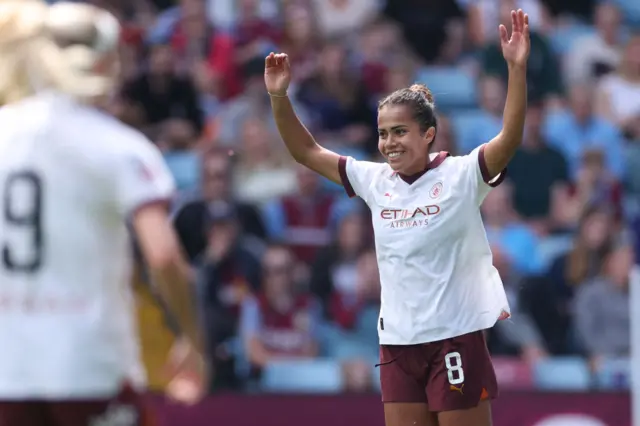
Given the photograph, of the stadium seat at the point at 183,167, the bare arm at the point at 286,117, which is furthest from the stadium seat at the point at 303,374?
the bare arm at the point at 286,117

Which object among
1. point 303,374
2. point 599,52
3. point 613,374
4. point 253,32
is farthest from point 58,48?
point 599,52

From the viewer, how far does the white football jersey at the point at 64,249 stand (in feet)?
13.2

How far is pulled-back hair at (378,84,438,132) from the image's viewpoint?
553cm

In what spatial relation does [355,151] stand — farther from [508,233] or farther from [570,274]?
[570,274]

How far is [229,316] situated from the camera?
32.8ft

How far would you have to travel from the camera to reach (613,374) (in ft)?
32.1

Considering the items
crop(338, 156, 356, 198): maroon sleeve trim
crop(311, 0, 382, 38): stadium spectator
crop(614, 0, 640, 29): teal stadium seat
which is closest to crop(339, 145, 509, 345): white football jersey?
crop(338, 156, 356, 198): maroon sleeve trim

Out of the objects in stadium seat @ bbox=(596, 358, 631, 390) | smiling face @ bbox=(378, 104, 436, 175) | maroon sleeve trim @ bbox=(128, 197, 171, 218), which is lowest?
stadium seat @ bbox=(596, 358, 631, 390)

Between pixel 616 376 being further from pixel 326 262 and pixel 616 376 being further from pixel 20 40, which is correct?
pixel 20 40

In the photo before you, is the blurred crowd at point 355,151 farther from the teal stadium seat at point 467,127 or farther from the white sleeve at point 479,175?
the white sleeve at point 479,175

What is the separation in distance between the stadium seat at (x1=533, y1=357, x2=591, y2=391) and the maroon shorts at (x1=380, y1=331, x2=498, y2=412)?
4522 mm

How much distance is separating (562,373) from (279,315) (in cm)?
222

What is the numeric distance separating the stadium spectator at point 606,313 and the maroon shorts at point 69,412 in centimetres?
654

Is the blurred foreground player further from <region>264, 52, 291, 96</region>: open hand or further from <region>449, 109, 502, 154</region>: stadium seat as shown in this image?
<region>449, 109, 502, 154</region>: stadium seat
